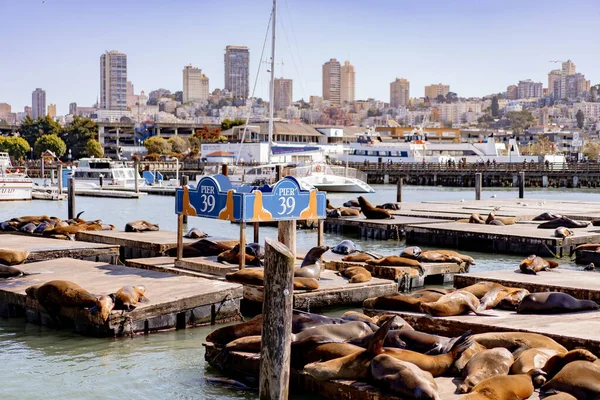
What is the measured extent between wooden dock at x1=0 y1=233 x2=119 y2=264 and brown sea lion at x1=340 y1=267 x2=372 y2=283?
5.16 m

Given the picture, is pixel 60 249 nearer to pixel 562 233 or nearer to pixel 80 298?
pixel 80 298

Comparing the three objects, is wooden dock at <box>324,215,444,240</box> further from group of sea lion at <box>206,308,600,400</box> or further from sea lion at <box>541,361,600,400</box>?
sea lion at <box>541,361,600,400</box>

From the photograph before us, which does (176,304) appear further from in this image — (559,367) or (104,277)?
(559,367)

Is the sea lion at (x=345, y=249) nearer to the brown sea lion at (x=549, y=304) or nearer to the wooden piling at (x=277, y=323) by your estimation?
the brown sea lion at (x=549, y=304)

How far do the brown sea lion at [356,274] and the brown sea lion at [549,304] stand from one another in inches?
122

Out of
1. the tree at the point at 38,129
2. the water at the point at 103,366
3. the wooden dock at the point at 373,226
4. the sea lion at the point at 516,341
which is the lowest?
the water at the point at 103,366

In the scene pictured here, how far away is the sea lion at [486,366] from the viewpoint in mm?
6844

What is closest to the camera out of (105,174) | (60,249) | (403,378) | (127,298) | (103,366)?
(403,378)

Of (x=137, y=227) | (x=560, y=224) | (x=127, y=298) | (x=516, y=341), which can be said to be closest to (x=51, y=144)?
(x=137, y=227)

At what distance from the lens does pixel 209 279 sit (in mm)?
12234

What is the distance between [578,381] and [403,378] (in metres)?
1.32

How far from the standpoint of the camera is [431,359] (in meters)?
7.20

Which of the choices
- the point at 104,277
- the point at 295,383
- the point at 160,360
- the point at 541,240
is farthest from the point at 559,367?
the point at 541,240

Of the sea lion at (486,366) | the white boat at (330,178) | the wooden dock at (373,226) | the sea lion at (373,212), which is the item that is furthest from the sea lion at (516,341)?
the white boat at (330,178)
